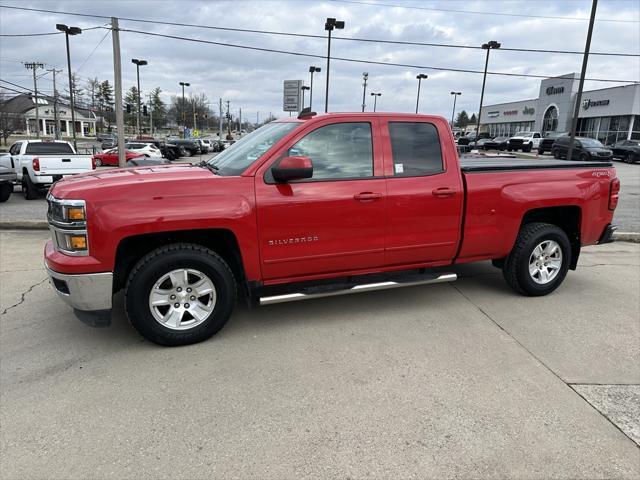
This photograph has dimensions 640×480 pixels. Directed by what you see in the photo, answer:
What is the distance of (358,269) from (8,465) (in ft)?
9.54

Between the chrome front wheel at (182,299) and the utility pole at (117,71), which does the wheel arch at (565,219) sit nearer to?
the chrome front wheel at (182,299)

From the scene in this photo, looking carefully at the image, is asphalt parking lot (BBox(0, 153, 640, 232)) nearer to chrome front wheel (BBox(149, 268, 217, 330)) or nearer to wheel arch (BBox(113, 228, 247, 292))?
wheel arch (BBox(113, 228, 247, 292))

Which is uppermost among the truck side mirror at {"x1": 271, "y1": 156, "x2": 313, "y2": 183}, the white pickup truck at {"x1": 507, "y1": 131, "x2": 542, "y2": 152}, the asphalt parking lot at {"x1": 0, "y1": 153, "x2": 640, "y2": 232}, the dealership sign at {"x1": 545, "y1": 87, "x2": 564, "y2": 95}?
the dealership sign at {"x1": 545, "y1": 87, "x2": 564, "y2": 95}

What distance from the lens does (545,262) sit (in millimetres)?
5152

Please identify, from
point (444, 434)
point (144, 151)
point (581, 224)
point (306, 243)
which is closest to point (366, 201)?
point (306, 243)

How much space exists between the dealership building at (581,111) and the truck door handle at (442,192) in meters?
49.4

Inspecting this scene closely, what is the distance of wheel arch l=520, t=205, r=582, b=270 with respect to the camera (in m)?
5.16

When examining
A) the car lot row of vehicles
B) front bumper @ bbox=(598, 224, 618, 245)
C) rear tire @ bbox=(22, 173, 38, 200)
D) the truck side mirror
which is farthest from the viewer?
the car lot row of vehicles

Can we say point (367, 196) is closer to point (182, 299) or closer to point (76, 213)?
point (182, 299)

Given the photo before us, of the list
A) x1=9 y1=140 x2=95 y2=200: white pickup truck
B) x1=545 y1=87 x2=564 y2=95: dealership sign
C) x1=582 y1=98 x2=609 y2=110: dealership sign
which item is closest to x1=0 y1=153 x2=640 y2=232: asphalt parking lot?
x1=9 y1=140 x2=95 y2=200: white pickup truck

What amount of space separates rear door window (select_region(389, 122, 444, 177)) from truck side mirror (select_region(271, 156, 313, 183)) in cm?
96

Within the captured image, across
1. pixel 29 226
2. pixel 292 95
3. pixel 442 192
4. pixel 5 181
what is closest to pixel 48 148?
pixel 5 181

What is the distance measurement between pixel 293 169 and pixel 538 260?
3039 mm

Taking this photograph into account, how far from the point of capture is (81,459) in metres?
2.55
